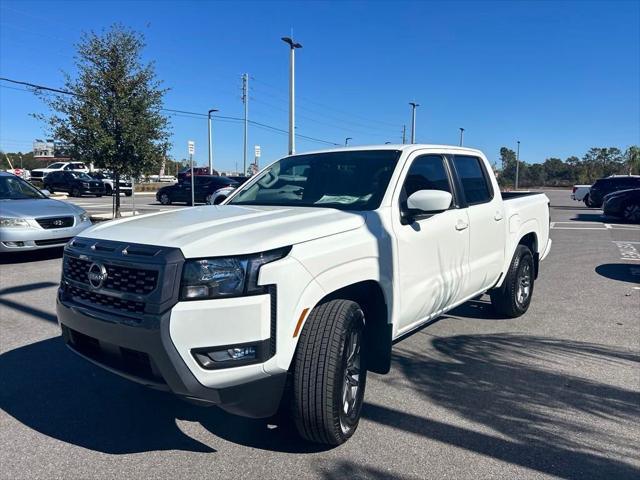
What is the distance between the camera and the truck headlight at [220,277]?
2656 mm

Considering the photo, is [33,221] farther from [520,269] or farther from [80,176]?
[80,176]

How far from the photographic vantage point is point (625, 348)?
5.01 meters

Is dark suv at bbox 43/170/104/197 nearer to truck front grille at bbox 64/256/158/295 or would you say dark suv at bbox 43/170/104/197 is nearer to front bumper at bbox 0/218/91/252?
front bumper at bbox 0/218/91/252

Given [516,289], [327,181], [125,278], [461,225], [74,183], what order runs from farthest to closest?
1. [74,183]
2. [516,289]
3. [461,225]
4. [327,181]
5. [125,278]

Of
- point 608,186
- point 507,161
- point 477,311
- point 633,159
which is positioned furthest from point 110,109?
point 507,161

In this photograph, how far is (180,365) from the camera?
2613 mm

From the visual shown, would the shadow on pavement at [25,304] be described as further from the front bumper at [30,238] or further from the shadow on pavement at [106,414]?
the front bumper at [30,238]

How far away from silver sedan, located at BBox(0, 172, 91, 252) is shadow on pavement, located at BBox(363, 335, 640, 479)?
6.97 metres

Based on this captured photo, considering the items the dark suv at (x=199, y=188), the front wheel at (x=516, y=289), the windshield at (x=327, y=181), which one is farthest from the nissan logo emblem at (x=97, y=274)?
the dark suv at (x=199, y=188)

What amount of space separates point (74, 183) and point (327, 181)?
3237cm

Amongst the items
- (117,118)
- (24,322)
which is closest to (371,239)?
(24,322)

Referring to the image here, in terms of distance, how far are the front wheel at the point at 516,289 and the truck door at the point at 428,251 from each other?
4.29 ft

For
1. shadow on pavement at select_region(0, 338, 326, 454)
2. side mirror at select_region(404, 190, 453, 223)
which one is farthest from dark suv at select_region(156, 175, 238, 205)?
side mirror at select_region(404, 190, 453, 223)

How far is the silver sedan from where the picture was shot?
882 centimetres
